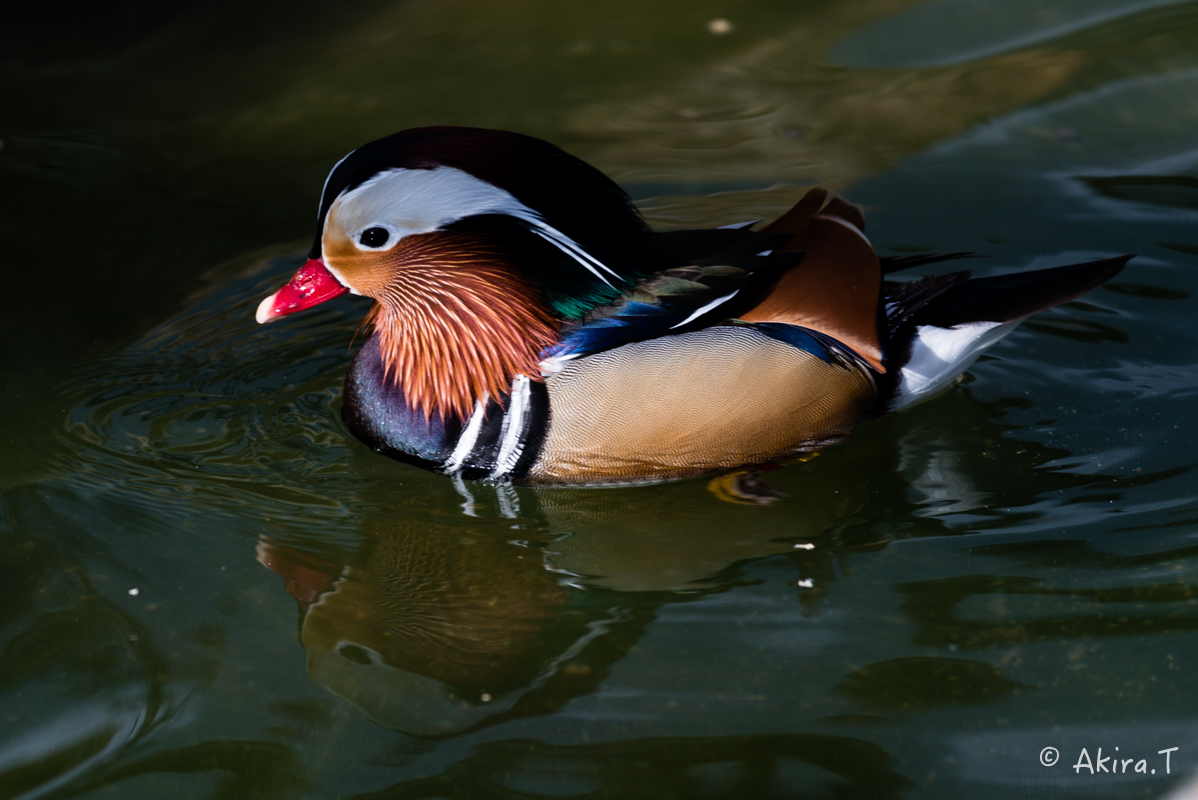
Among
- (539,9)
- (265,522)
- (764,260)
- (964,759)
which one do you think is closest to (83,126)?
(539,9)

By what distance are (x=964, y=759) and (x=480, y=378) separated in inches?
60.9

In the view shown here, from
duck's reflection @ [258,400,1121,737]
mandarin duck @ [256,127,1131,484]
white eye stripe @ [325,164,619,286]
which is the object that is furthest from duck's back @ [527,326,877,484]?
white eye stripe @ [325,164,619,286]

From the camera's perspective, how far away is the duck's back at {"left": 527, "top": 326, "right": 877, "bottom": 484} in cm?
295

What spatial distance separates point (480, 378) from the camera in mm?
3150

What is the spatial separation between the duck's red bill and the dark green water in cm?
42

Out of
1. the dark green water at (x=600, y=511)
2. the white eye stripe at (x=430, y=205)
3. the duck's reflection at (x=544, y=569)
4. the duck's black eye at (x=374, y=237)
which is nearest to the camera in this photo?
the dark green water at (x=600, y=511)

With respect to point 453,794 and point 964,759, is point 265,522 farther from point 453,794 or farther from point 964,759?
point 964,759

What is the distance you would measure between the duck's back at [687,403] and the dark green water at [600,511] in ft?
0.53

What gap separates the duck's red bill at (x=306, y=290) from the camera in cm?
310

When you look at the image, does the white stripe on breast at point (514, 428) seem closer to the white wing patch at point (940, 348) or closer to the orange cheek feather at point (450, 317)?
the orange cheek feather at point (450, 317)

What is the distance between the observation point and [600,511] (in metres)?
3.12

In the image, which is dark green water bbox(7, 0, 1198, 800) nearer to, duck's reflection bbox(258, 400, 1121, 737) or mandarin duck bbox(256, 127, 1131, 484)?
duck's reflection bbox(258, 400, 1121, 737)

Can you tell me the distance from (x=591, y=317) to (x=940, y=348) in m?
Result: 1.00

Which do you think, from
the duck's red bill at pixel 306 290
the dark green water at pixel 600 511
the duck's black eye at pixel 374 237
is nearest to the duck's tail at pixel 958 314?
the dark green water at pixel 600 511
